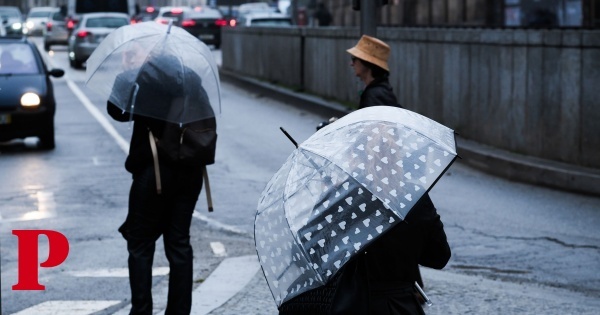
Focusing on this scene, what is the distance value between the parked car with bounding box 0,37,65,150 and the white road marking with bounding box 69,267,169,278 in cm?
815

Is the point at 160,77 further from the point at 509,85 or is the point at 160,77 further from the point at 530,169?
the point at 509,85

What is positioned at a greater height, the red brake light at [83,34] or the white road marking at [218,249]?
the red brake light at [83,34]

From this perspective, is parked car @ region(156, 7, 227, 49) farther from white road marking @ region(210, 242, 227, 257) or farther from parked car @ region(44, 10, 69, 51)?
white road marking @ region(210, 242, 227, 257)

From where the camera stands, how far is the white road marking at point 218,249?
938 centimetres

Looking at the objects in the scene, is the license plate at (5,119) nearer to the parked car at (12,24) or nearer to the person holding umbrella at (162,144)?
the person holding umbrella at (162,144)

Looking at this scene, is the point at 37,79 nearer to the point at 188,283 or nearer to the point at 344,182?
the point at 188,283

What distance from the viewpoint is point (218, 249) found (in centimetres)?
960

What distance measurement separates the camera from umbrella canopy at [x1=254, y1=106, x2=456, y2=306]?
3672 mm

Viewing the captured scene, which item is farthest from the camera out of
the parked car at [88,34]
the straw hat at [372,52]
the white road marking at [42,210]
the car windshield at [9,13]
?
the car windshield at [9,13]

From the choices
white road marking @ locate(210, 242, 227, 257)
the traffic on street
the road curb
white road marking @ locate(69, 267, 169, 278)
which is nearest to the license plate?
the traffic on street

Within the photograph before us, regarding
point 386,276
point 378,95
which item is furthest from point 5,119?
→ point 386,276

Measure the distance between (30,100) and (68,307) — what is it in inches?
377

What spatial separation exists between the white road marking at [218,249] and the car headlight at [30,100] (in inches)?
297

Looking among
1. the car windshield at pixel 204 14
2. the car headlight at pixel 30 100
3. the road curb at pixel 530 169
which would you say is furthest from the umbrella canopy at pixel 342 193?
the car windshield at pixel 204 14
